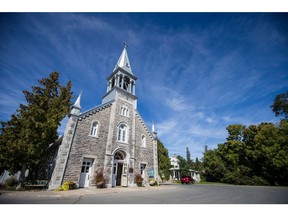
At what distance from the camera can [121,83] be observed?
19.6 m

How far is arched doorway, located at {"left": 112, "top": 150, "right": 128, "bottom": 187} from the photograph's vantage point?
1523 centimetres

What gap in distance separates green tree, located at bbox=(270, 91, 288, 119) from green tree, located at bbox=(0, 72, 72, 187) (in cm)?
4078

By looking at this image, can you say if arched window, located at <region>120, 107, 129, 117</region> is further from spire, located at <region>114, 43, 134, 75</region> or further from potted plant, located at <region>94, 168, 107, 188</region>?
potted plant, located at <region>94, 168, 107, 188</region>

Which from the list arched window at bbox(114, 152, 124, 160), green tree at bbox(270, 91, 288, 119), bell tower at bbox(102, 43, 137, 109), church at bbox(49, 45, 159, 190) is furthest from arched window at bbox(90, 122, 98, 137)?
green tree at bbox(270, 91, 288, 119)

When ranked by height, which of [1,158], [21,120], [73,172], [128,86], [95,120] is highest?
[128,86]

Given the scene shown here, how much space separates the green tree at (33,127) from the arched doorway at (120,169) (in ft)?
22.7

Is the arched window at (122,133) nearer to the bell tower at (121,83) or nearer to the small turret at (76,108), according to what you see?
the bell tower at (121,83)

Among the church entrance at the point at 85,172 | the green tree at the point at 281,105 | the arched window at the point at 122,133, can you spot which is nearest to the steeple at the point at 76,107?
the church entrance at the point at 85,172

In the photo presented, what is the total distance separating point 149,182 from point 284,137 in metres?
22.7

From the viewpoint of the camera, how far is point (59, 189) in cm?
1056

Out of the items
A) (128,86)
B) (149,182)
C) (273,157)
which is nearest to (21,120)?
(128,86)

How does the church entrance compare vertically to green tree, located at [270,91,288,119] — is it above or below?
below

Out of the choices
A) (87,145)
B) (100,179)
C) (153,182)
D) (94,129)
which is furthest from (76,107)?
(153,182)

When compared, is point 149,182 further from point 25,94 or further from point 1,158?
point 25,94
